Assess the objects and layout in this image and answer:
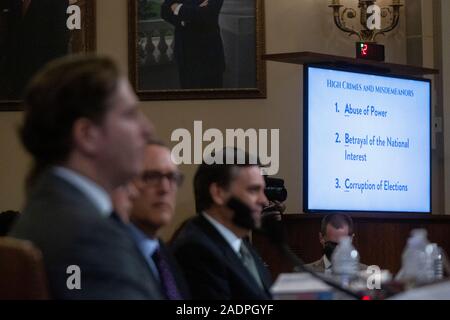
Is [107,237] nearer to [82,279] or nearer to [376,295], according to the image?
[82,279]

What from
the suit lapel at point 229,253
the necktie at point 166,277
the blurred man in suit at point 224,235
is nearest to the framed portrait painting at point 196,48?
the blurred man in suit at point 224,235

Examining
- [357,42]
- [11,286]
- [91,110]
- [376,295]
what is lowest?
[376,295]

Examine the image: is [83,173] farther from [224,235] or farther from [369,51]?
[369,51]

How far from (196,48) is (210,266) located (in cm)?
532

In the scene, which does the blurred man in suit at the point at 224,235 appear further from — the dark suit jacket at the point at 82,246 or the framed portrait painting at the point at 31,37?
the framed portrait painting at the point at 31,37

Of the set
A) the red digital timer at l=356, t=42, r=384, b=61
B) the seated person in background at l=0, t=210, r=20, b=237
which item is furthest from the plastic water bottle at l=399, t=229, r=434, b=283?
the red digital timer at l=356, t=42, r=384, b=61

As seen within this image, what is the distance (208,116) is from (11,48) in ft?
6.31

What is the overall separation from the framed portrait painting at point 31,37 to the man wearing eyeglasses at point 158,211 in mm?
5542

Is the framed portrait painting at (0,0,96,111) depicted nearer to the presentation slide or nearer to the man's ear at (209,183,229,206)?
the presentation slide

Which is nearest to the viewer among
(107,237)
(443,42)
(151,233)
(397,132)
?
(107,237)

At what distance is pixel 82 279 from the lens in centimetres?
170

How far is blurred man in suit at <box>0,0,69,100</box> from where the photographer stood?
8.61 metres
